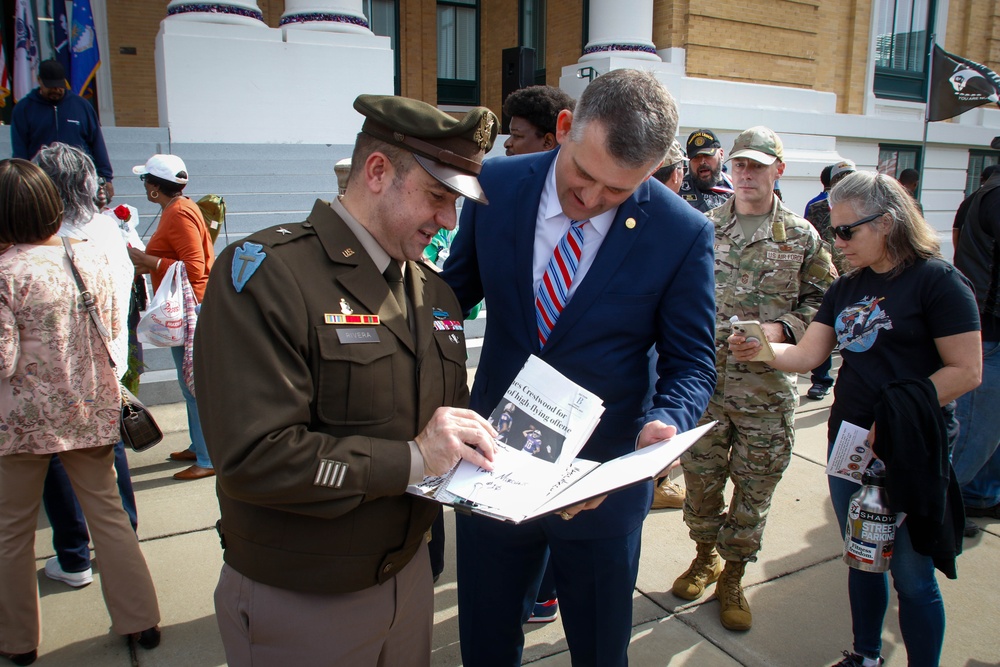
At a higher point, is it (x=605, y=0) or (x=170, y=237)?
(x=605, y=0)

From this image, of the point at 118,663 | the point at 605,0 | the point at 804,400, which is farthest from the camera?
the point at 605,0

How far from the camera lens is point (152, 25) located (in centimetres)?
1234

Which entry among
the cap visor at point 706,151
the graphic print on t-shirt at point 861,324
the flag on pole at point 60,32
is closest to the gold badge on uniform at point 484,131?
the graphic print on t-shirt at point 861,324

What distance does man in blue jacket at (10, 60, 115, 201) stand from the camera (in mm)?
6922

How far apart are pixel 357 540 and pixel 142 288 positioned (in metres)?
3.66

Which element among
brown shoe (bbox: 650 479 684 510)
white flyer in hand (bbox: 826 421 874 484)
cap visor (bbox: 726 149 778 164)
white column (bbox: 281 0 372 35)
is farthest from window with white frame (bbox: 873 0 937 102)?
white flyer in hand (bbox: 826 421 874 484)

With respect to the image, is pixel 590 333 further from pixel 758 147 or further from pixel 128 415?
pixel 128 415

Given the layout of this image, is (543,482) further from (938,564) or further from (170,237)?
(170,237)

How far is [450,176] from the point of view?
158cm

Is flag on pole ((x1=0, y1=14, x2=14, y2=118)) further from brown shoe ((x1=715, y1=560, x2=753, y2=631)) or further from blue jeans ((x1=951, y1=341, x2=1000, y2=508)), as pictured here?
blue jeans ((x1=951, y1=341, x2=1000, y2=508))

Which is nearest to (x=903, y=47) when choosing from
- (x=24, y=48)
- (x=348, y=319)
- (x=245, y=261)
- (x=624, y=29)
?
(x=624, y=29)

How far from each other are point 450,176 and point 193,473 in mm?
3715

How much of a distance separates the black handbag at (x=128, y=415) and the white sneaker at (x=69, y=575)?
2.92 ft

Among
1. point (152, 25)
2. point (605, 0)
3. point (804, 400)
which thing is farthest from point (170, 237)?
point (152, 25)
